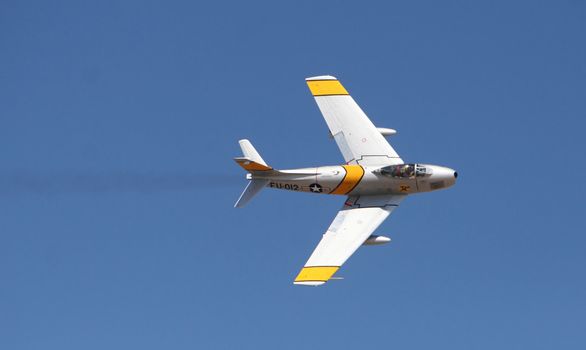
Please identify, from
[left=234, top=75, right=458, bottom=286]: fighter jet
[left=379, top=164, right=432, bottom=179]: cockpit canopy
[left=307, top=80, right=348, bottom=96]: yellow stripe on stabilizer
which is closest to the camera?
[left=234, top=75, right=458, bottom=286]: fighter jet

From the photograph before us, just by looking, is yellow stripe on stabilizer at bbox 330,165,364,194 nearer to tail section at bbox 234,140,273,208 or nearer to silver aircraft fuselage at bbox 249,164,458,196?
silver aircraft fuselage at bbox 249,164,458,196

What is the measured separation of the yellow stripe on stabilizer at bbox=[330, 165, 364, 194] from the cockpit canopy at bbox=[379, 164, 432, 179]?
1597 mm

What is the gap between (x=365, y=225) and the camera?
295ft

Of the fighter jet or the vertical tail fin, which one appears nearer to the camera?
the fighter jet

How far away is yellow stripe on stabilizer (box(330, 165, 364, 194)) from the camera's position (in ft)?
301

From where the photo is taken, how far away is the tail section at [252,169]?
300 feet

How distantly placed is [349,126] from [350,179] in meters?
5.14

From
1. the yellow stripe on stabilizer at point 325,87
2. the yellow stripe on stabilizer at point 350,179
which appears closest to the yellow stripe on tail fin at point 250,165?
the yellow stripe on stabilizer at point 350,179

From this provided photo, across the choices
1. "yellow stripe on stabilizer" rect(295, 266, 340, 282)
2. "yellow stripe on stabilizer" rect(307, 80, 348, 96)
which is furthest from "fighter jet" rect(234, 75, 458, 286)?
"yellow stripe on stabilizer" rect(307, 80, 348, 96)

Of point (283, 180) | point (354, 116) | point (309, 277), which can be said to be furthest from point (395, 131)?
point (309, 277)

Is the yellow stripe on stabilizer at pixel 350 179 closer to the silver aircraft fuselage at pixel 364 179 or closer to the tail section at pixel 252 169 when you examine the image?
the silver aircraft fuselage at pixel 364 179

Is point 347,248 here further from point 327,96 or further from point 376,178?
point 327,96

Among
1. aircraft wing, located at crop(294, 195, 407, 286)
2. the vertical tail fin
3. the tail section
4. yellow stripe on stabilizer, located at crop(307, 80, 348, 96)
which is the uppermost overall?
yellow stripe on stabilizer, located at crop(307, 80, 348, 96)

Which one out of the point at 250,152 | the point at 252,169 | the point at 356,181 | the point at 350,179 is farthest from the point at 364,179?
the point at 250,152
